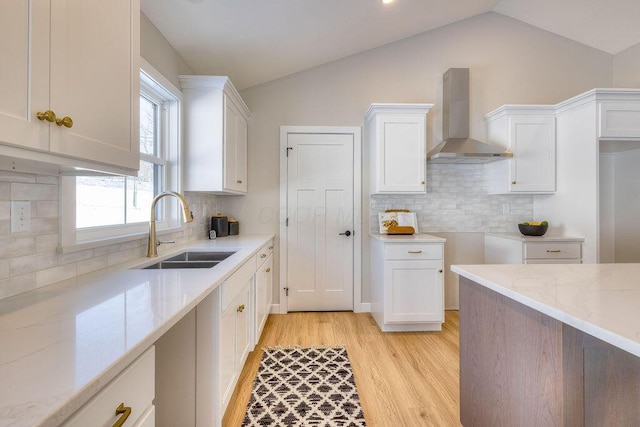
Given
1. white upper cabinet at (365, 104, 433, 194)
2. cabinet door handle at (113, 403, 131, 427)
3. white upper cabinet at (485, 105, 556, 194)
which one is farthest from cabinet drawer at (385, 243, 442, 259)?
cabinet door handle at (113, 403, 131, 427)

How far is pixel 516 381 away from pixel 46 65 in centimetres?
183

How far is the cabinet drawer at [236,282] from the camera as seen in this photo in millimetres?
1481

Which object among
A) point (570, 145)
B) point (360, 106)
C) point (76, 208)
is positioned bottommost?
point (76, 208)

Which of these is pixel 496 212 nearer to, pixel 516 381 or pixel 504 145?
pixel 504 145

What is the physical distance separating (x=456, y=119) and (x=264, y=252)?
8.08 ft

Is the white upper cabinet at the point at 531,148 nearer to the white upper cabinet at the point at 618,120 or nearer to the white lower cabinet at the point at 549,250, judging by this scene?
the white upper cabinet at the point at 618,120

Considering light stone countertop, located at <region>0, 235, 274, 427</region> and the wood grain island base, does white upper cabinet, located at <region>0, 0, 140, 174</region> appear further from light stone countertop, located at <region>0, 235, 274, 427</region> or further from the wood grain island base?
the wood grain island base

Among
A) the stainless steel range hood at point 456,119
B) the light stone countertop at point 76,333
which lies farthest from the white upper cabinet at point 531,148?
the light stone countertop at point 76,333

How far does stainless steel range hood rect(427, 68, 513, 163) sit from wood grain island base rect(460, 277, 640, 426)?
6.93 feet

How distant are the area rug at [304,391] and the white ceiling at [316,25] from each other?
8.33 ft

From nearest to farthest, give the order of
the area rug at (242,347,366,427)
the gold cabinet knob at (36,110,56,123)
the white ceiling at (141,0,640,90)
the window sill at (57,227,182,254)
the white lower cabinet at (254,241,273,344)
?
the gold cabinet knob at (36,110,56,123), the window sill at (57,227,182,254), the area rug at (242,347,366,427), the white ceiling at (141,0,640,90), the white lower cabinet at (254,241,273,344)

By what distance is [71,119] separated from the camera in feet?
2.80

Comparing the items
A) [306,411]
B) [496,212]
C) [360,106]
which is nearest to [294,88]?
[360,106]

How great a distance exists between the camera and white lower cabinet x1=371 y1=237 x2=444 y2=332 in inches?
109
